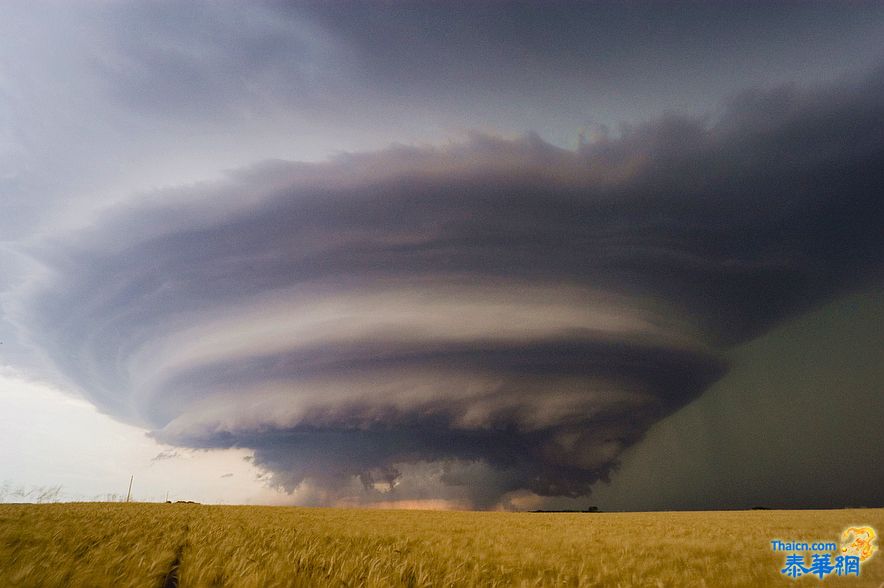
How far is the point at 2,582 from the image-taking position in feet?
12.1

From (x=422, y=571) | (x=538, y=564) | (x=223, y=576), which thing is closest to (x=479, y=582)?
(x=422, y=571)

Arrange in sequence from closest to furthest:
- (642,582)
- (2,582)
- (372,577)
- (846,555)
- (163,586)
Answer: (2,582) < (163,586) < (372,577) < (642,582) < (846,555)

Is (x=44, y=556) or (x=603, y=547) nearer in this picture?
(x=44, y=556)

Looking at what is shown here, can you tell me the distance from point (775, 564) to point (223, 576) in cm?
1472

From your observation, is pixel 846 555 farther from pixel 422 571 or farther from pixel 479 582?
pixel 422 571

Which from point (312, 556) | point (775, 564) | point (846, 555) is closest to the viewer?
point (312, 556)

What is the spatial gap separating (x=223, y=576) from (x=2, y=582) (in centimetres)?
176

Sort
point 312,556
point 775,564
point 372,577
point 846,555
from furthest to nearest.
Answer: point 846,555
point 775,564
point 312,556
point 372,577

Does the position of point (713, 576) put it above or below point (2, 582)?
below

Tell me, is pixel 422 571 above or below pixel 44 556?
below

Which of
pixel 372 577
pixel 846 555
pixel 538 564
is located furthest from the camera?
pixel 846 555

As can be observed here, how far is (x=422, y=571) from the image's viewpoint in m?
7.01

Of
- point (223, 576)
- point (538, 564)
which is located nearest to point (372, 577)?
point (223, 576)

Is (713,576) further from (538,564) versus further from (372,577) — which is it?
(372,577)
